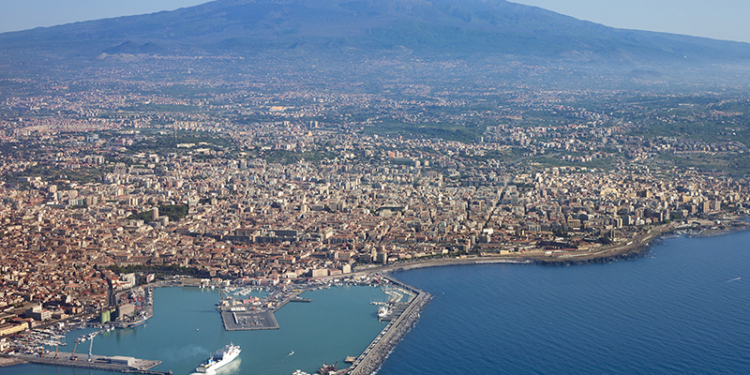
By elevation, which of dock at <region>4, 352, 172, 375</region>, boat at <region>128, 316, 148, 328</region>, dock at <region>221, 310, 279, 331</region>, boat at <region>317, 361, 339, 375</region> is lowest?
boat at <region>128, 316, 148, 328</region>

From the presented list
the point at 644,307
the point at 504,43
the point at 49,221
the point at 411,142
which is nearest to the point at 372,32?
the point at 504,43

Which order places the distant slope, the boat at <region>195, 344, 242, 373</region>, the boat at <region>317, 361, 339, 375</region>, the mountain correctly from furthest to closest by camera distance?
1. the distant slope
2. the mountain
3. the boat at <region>195, 344, 242, 373</region>
4. the boat at <region>317, 361, 339, 375</region>

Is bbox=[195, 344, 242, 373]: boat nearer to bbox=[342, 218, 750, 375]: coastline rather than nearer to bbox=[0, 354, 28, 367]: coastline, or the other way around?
bbox=[342, 218, 750, 375]: coastline

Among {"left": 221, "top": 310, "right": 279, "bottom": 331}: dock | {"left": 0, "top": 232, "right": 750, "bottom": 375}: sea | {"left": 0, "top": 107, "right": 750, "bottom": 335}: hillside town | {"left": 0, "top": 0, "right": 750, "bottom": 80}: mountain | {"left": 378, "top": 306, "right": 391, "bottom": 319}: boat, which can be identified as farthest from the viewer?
{"left": 0, "top": 0, "right": 750, "bottom": 80}: mountain

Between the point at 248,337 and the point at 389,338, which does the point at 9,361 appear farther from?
the point at 389,338

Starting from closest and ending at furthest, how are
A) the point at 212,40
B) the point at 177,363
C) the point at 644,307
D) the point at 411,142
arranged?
the point at 177,363
the point at 644,307
the point at 411,142
the point at 212,40

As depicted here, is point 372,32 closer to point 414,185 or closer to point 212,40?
point 212,40

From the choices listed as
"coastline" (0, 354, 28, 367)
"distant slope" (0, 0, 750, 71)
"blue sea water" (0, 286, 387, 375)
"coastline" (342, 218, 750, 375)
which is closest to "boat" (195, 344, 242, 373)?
"blue sea water" (0, 286, 387, 375)
